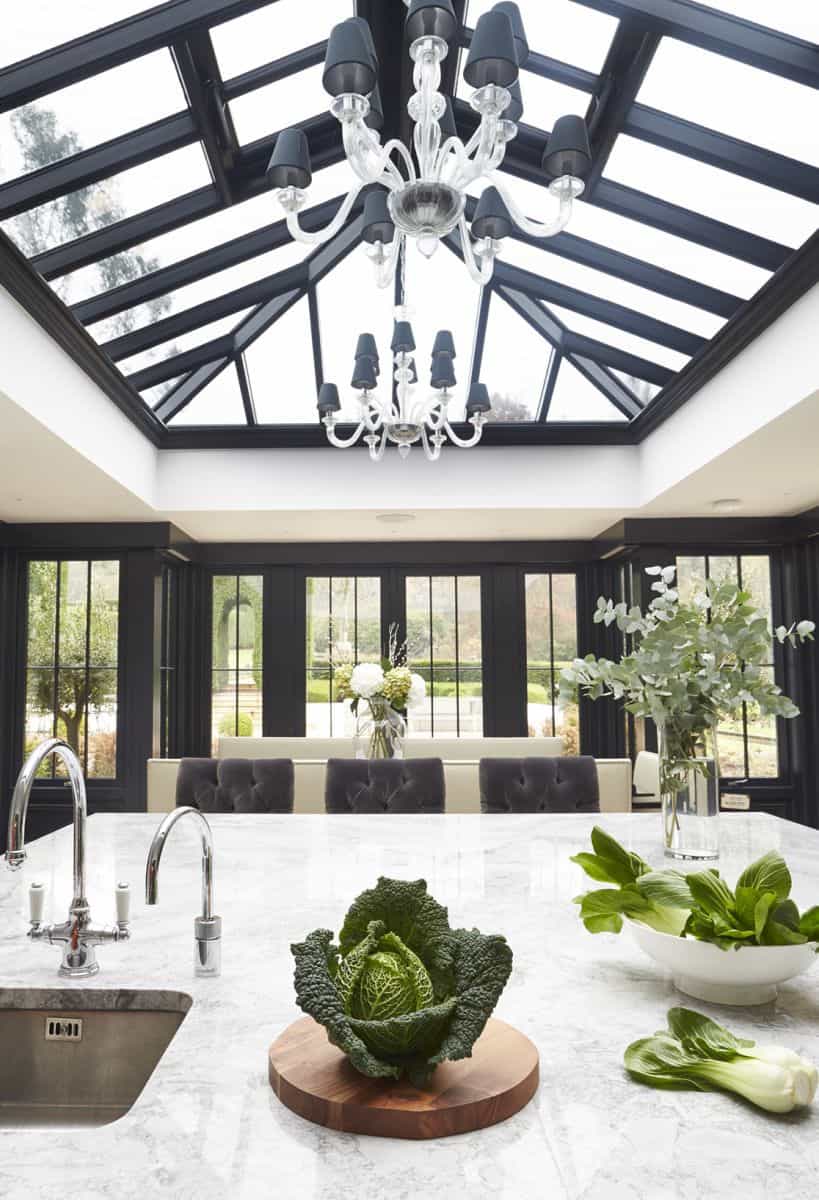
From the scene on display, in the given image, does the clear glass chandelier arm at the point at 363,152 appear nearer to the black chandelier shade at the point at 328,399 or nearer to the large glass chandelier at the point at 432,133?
the large glass chandelier at the point at 432,133

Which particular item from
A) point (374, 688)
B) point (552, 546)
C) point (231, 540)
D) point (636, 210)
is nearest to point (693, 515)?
point (552, 546)

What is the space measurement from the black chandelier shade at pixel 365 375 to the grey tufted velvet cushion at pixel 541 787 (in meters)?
1.56

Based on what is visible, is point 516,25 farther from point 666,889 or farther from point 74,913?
point 74,913

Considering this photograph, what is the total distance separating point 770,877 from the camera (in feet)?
3.79

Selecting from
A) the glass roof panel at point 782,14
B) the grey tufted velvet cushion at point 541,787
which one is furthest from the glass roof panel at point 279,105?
the grey tufted velvet cushion at point 541,787

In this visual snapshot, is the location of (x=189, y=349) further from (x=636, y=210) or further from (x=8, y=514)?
(x=636, y=210)

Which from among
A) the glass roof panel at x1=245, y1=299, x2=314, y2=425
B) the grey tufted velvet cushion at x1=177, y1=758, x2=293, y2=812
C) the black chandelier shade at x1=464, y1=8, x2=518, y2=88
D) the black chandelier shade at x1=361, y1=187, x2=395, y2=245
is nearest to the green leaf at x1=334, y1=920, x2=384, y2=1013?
the black chandelier shade at x1=464, y1=8, x2=518, y2=88

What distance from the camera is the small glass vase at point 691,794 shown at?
206 cm

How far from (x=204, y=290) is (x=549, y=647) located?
4093mm

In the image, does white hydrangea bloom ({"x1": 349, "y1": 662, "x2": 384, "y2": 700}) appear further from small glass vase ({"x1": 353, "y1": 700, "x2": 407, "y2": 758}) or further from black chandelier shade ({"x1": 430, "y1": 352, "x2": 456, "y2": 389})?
black chandelier shade ({"x1": 430, "y1": 352, "x2": 456, "y2": 389})

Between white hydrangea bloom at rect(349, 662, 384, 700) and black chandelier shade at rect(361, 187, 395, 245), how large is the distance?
1913mm

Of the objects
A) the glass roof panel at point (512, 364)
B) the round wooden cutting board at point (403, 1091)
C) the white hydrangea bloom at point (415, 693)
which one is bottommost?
the round wooden cutting board at point (403, 1091)

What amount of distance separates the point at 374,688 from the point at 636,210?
2.36 m

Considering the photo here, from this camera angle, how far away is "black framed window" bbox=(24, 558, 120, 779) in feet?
20.3
